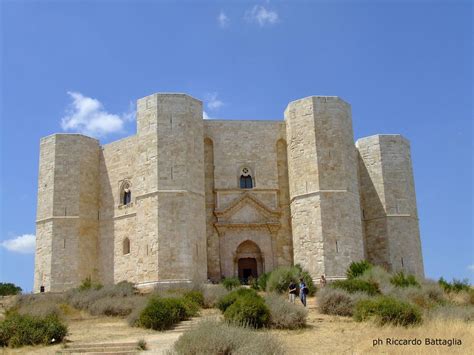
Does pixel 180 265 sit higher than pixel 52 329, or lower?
higher

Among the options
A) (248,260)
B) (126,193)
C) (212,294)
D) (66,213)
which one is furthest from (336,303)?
(66,213)

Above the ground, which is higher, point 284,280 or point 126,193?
point 126,193

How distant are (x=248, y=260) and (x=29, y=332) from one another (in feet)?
43.6

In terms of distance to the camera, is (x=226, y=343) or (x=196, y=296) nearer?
(x=226, y=343)

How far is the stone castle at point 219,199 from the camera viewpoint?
21.8 metres

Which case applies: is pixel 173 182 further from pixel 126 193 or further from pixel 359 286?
pixel 359 286

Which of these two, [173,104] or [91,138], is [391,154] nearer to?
[173,104]

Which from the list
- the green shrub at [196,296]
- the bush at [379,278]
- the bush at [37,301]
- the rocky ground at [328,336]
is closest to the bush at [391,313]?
the rocky ground at [328,336]

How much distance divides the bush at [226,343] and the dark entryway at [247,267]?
1477 cm

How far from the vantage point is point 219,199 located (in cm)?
2383

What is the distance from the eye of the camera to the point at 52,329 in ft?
38.3

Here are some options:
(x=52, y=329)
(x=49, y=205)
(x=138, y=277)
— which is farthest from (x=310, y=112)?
(x=52, y=329)

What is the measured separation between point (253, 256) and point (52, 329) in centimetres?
1297

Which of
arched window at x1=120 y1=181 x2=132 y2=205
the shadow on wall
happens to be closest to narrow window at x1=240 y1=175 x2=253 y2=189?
arched window at x1=120 y1=181 x2=132 y2=205
